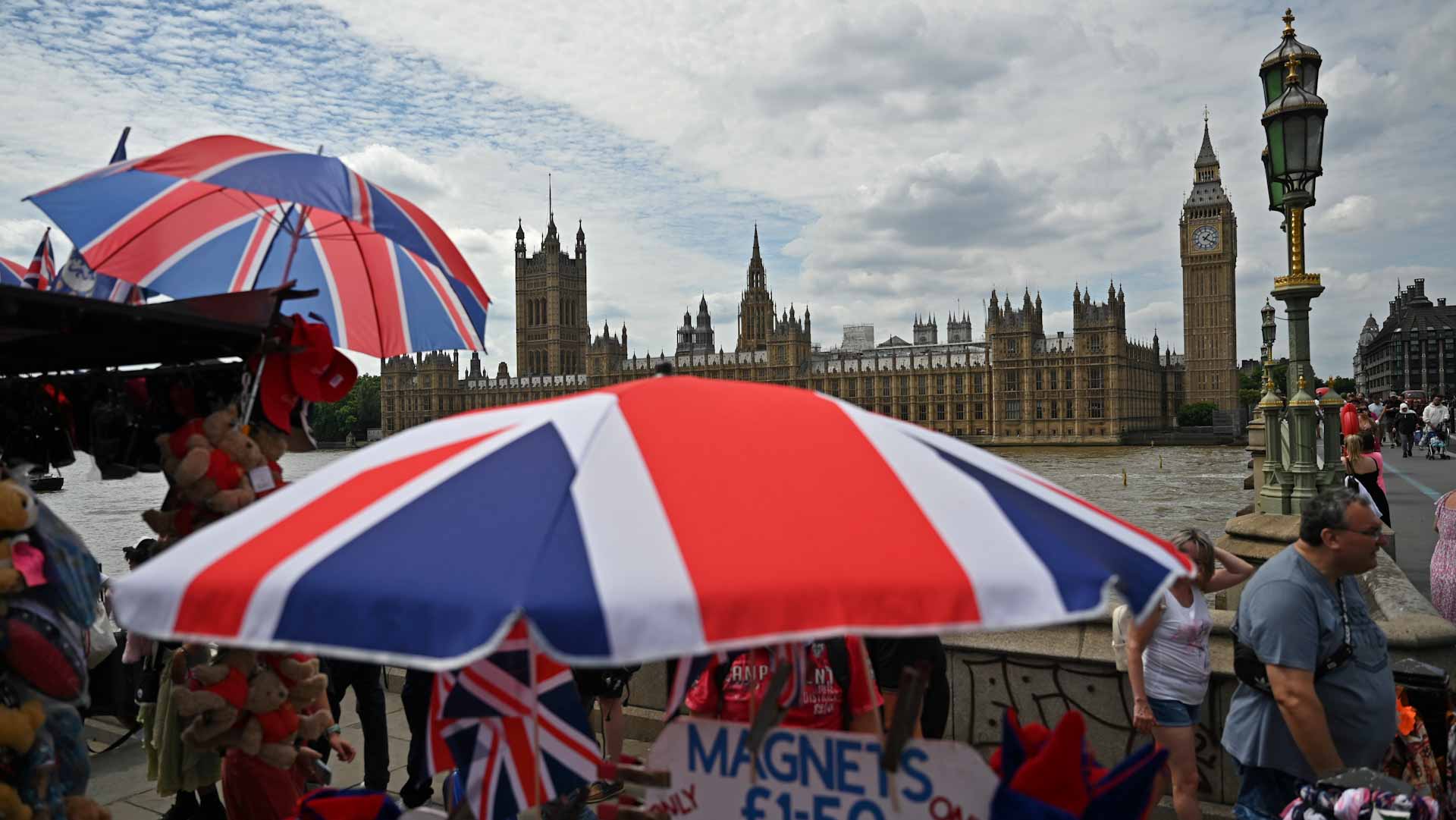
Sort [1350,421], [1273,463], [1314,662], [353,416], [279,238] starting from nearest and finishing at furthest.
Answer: [1314,662] → [279,238] → [1273,463] → [1350,421] → [353,416]

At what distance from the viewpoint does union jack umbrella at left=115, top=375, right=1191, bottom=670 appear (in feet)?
4.32

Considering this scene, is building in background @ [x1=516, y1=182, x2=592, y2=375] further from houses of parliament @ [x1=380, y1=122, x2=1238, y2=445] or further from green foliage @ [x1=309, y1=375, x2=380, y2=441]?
green foliage @ [x1=309, y1=375, x2=380, y2=441]

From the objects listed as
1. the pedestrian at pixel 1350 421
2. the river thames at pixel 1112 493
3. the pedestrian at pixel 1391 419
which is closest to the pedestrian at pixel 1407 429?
the river thames at pixel 1112 493

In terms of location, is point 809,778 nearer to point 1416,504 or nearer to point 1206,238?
point 1416,504

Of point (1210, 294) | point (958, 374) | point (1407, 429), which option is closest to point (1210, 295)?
point (1210, 294)

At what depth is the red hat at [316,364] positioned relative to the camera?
3.38m

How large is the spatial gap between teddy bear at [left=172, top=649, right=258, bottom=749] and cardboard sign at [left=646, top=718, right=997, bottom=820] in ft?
5.88

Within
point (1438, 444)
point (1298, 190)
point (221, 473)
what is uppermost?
point (1298, 190)

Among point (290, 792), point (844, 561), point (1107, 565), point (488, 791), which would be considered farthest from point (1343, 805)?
point (290, 792)

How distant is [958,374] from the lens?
77.8 meters

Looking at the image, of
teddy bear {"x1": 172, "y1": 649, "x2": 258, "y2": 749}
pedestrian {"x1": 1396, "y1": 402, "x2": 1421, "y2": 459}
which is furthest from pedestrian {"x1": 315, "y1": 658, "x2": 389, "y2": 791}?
pedestrian {"x1": 1396, "y1": 402, "x2": 1421, "y2": 459}

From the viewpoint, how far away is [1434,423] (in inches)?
831

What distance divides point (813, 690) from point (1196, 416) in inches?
3146

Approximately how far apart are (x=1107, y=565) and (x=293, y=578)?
4.38 feet
